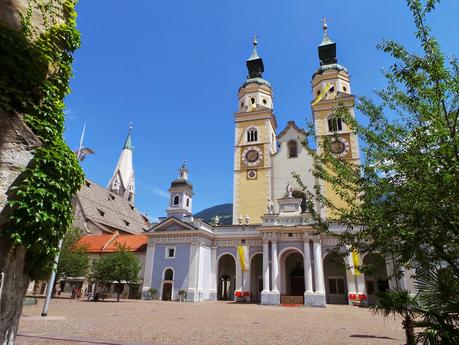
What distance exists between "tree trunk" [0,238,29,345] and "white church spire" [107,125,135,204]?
240ft

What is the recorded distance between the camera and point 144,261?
38.8m

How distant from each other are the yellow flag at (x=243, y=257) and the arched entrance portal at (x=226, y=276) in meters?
3.59

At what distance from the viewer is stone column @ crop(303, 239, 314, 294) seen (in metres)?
31.3

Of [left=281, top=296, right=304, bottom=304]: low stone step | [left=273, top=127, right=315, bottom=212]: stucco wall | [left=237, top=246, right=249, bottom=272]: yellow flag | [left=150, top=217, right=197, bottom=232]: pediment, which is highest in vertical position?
[left=273, top=127, right=315, bottom=212]: stucco wall

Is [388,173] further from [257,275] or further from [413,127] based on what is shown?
[257,275]

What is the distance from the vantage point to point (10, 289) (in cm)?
440

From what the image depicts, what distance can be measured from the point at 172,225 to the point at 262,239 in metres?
10.6

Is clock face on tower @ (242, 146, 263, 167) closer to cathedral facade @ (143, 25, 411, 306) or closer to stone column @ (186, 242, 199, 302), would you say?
cathedral facade @ (143, 25, 411, 306)

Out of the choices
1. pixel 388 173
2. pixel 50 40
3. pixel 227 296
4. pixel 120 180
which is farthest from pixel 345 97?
pixel 120 180

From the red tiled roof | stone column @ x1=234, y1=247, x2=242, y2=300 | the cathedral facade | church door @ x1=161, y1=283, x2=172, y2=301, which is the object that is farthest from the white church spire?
stone column @ x1=234, y1=247, x2=242, y2=300

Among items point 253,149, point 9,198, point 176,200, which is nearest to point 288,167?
point 253,149

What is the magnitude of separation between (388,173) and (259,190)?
35.9 metres

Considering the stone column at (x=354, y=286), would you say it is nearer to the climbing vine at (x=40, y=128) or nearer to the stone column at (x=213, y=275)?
the stone column at (x=213, y=275)

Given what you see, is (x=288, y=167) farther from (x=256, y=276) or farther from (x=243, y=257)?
(x=256, y=276)
